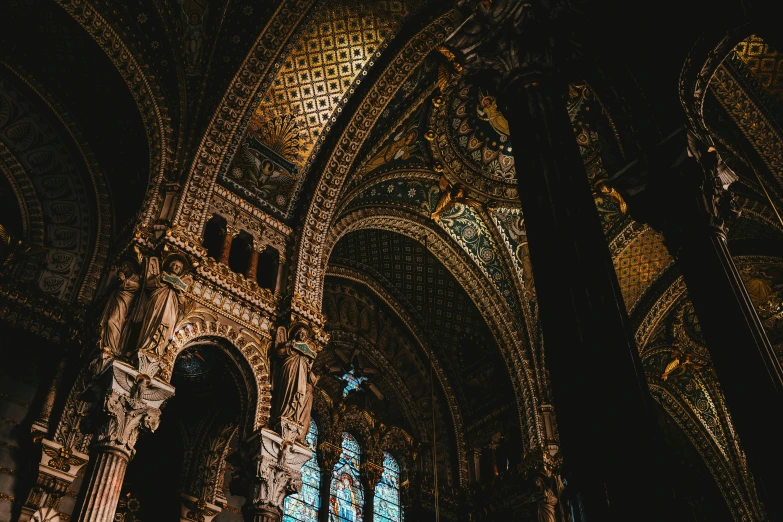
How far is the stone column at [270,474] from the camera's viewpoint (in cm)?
686

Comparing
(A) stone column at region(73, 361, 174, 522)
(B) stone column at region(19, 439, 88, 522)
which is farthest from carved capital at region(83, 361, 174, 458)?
(B) stone column at region(19, 439, 88, 522)

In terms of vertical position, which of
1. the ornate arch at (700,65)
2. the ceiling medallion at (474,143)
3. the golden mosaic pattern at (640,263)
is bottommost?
the ornate arch at (700,65)

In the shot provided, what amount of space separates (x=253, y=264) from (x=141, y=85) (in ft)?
8.65

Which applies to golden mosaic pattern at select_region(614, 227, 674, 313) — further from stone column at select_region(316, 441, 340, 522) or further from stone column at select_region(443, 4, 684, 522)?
stone column at select_region(443, 4, 684, 522)

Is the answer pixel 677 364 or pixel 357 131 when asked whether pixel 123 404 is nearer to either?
pixel 357 131

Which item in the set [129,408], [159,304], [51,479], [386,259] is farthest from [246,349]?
[386,259]

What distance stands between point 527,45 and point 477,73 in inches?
17.4

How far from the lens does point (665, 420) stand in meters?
15.0

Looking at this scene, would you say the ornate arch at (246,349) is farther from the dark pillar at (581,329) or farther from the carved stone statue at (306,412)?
the dark pillar at (581,329)

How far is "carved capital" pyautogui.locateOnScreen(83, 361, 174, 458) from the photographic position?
242 inches

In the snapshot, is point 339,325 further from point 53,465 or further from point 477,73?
point 477,73

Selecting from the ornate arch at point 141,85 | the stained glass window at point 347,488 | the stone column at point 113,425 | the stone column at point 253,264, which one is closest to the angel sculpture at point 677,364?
the stained glass window at point 347,488

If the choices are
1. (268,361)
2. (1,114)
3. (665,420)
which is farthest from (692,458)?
(1,114)

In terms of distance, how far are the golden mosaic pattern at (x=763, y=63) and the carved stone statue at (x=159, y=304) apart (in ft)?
26.4
